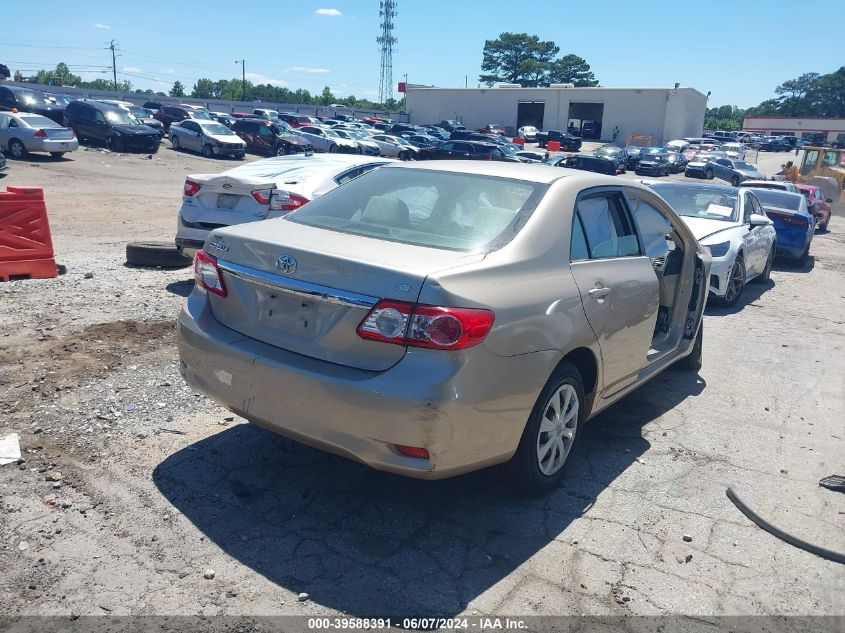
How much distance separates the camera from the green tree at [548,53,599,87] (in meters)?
132

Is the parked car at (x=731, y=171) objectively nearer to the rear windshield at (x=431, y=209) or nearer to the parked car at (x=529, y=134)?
the parked car at (x=529, y=134)

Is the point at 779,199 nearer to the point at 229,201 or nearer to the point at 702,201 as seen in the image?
the point at 702,201

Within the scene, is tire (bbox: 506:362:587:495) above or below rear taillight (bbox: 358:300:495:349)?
below

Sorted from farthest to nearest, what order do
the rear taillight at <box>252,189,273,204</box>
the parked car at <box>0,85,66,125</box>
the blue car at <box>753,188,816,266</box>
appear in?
the parked car at <box>0,85,66,125</box>
the blue car at <box>753,188,816,266</box>
the rear taillight at <box>252,189,273,204</box>

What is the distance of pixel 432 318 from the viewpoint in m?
3.23

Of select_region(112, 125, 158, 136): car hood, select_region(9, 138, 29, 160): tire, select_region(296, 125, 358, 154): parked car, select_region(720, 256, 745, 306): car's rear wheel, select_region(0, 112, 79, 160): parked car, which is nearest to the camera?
select_region(720, 256, 745, 306): car's rear wheel

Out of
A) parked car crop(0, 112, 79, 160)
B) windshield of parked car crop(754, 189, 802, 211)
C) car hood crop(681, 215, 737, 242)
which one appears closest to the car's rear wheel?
car hood crop(681, 215, 737, 242)

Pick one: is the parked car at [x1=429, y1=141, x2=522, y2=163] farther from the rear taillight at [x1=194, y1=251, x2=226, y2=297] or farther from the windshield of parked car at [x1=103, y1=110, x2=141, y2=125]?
the rear taillight at [x1=194, y1=251, x2=226, y2=297]

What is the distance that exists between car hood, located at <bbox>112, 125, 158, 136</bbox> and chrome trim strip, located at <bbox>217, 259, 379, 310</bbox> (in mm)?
28394

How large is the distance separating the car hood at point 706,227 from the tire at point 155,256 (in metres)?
6.43

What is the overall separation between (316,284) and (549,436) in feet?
5.07

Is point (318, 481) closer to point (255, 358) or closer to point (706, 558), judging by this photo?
point (255, 358)

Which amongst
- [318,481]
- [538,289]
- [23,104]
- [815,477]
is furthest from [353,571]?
[23,104]

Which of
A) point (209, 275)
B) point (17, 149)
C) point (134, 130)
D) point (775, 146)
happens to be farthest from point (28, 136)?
point (775, 146)
